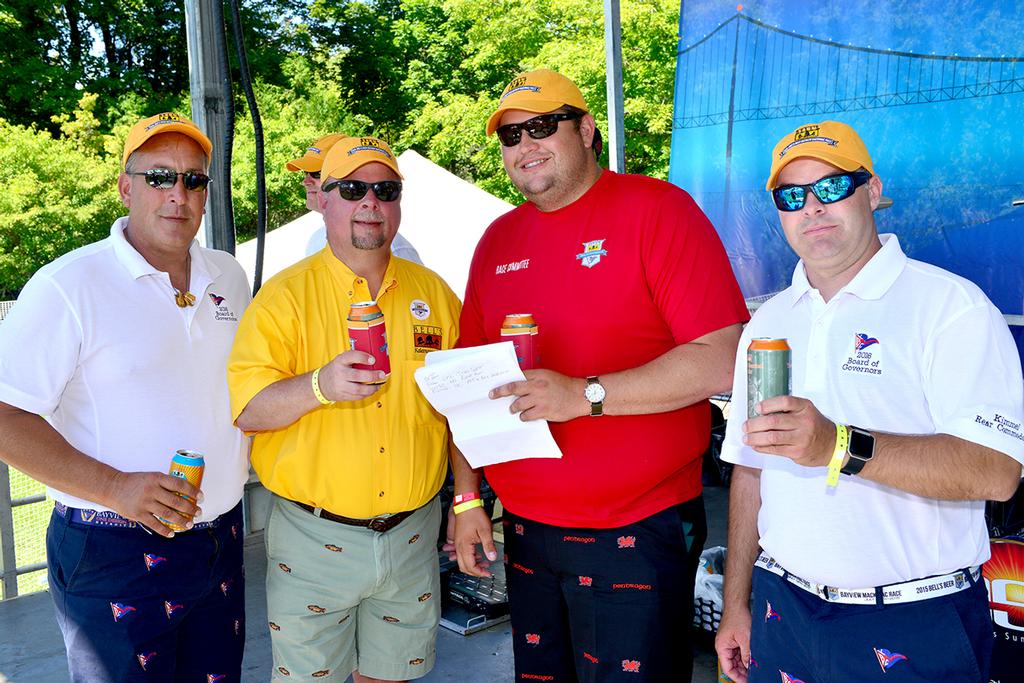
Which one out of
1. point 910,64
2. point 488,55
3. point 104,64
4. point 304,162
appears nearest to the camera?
point 910,64

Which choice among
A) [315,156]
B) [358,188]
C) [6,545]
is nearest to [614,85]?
[315,156]

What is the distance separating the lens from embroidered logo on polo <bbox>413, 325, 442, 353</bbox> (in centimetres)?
313

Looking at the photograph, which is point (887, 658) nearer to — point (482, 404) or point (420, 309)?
point (482, 404)

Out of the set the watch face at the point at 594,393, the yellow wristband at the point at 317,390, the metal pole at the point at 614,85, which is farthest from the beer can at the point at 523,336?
the metal pole at the point at 614,85

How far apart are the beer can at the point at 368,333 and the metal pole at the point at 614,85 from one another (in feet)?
12.1

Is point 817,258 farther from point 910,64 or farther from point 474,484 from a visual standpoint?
point 910,64

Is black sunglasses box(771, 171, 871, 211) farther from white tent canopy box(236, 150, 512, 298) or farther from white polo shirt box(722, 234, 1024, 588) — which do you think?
white tent canopy box(236, 150, 512, 298)

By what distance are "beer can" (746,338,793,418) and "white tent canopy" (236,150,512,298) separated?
6561 millimetres

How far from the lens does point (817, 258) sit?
2250mm

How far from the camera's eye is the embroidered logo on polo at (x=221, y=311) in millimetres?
2994

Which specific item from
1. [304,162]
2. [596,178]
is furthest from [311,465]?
[304,162]

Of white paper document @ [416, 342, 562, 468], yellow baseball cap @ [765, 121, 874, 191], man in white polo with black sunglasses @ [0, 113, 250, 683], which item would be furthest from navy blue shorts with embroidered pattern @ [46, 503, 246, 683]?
yellow baseball cap @ [765, 121, 874, 191]

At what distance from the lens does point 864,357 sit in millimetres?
2121

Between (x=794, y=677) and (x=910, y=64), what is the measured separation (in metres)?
3.89
